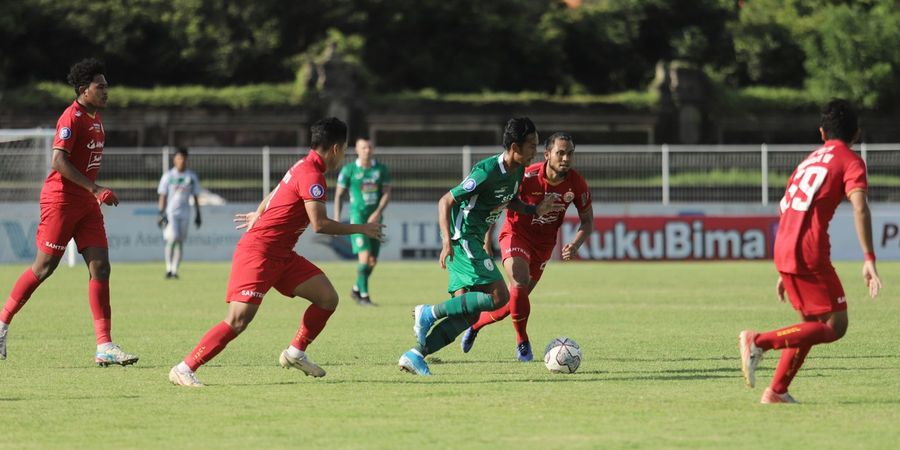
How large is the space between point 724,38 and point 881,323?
43.6 metres

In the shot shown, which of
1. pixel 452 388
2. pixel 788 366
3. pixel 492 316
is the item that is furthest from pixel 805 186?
pixel 492 316

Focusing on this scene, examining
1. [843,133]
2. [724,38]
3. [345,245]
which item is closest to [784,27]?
[724,38]

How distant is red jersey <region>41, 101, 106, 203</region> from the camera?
33.4 feet

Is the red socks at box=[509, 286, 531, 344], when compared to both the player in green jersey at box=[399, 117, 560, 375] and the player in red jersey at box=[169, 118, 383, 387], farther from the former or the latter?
the player in red jersey at box=[169, 118, 383, 387]

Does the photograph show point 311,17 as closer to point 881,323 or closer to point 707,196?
point 707,196

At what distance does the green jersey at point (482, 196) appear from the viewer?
32.4ft

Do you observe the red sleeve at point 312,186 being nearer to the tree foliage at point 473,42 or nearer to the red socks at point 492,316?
the red socks at point 492,316

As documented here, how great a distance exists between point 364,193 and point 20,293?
289 inches

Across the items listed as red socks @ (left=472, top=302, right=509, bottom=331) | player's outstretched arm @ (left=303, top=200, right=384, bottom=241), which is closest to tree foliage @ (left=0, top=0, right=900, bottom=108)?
red socks @ (left=472, top=302, right=509, bottom=331)

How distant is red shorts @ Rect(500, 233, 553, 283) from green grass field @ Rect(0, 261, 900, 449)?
2.39ft

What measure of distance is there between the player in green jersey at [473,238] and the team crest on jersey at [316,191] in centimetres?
106

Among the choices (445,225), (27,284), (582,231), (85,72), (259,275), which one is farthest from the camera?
(582,231)

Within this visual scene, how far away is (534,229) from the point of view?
11180mm

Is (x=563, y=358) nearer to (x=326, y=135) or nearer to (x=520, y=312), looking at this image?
(x=520, y=312)
